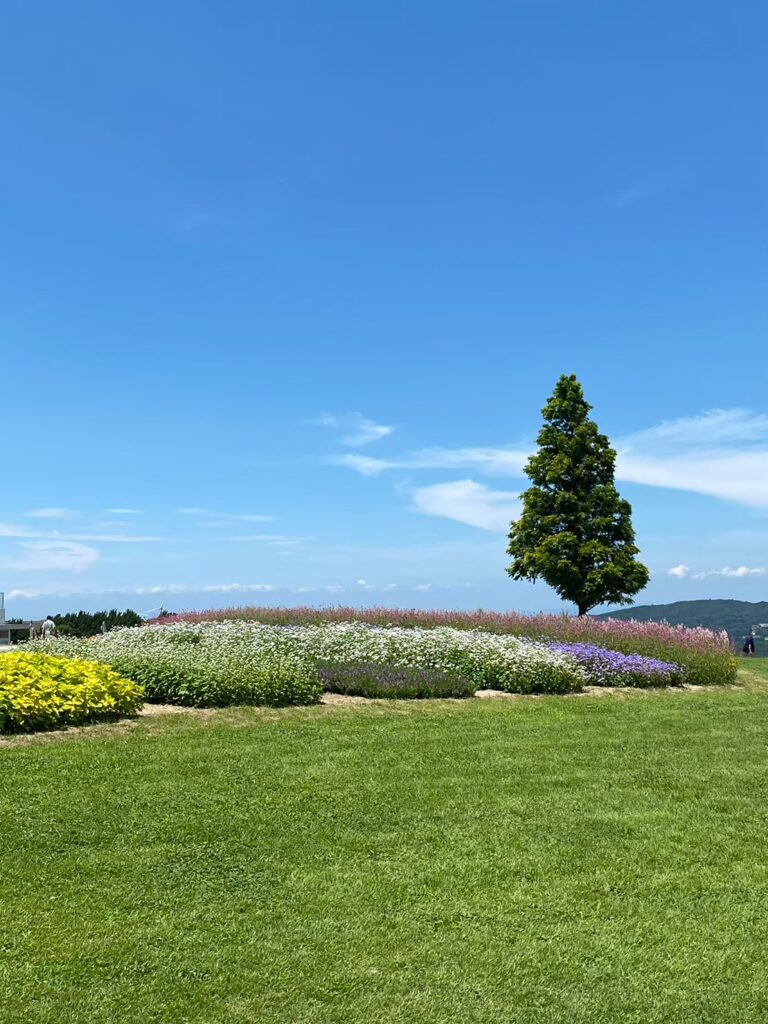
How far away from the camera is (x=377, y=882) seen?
4.83 metres

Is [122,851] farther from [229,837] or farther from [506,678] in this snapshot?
[506,678]

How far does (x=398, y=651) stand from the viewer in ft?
45.2

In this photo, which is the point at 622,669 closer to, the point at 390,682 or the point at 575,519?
the point at 390,682

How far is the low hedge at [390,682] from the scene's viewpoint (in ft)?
38.7

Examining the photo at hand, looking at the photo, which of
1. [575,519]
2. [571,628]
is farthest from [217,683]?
[575,519]

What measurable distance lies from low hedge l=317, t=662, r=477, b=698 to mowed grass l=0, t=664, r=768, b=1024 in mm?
3256

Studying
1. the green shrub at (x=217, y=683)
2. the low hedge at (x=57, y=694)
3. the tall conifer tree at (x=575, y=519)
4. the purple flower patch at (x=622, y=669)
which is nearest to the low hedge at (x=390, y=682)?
the green shrub at (x=217, y=683)

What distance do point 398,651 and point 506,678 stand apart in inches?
76.1

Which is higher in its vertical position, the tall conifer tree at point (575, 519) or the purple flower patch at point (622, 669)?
the tall conifer tree at point (575, 519)

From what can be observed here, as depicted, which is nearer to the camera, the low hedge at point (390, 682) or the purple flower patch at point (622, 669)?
the low hedge at point (390, 682)

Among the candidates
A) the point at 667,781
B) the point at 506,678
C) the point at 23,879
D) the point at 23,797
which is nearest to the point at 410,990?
the point at 23,879

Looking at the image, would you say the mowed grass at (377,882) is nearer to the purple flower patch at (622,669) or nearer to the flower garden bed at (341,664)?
the flower garden bed at (341,664)

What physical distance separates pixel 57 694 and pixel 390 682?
4674 millimetres

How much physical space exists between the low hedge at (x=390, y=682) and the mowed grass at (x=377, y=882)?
3256 mm
